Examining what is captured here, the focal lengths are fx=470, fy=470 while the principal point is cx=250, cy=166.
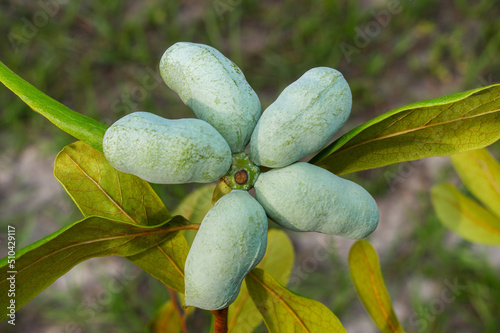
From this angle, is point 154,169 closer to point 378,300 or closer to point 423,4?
point 378,300

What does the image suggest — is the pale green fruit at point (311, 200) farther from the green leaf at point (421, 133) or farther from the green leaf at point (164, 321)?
the green leaf at point (164, 321)

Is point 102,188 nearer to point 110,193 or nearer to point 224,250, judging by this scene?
point 110,193

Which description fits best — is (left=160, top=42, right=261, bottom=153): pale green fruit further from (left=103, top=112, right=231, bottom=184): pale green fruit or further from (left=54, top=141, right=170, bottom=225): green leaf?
(left=54, top=141, right=170, bottom=225): green leaf

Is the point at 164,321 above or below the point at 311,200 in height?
below

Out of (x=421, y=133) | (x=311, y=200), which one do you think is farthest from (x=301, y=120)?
(x=421, y=133)

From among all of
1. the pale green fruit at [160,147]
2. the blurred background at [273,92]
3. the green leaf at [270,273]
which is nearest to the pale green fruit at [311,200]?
the pale green fruit at [160,147]
